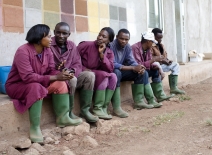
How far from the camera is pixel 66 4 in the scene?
508 cm

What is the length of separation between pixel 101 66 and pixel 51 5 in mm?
1317

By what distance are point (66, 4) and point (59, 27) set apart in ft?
4.71

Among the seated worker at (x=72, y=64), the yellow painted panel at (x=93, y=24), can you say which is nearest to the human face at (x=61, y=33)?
the seated worker at (x=72, y=64)

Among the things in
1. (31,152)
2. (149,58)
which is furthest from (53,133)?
(149,58)

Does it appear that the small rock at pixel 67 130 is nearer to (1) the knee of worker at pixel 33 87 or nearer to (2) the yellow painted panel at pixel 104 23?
(1) the knee of worker at pixel 33 87

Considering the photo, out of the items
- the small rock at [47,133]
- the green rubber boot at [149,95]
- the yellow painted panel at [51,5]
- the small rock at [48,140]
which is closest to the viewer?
the small rock at [48,140]

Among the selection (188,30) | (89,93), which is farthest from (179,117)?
(188,30)

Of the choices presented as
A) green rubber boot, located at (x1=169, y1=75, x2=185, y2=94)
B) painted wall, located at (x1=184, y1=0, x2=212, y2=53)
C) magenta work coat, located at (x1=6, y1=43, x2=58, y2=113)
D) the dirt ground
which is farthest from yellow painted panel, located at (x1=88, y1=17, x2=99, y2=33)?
painted wall, located at (x1=184, y1=0, x2=212, y2=53)

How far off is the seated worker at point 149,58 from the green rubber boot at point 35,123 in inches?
87.1

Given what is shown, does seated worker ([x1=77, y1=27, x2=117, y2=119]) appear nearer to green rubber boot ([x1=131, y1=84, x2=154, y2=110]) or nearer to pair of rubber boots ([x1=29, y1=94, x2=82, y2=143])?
pair of rubber boots ([x1=29, y1=94, x2=82, y2=143])

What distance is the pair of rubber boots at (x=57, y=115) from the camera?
3.20m

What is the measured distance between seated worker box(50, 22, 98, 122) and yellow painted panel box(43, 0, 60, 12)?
3.38ft

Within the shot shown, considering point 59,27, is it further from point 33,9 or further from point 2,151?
point 2,151

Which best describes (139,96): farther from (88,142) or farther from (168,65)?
(88,142)
